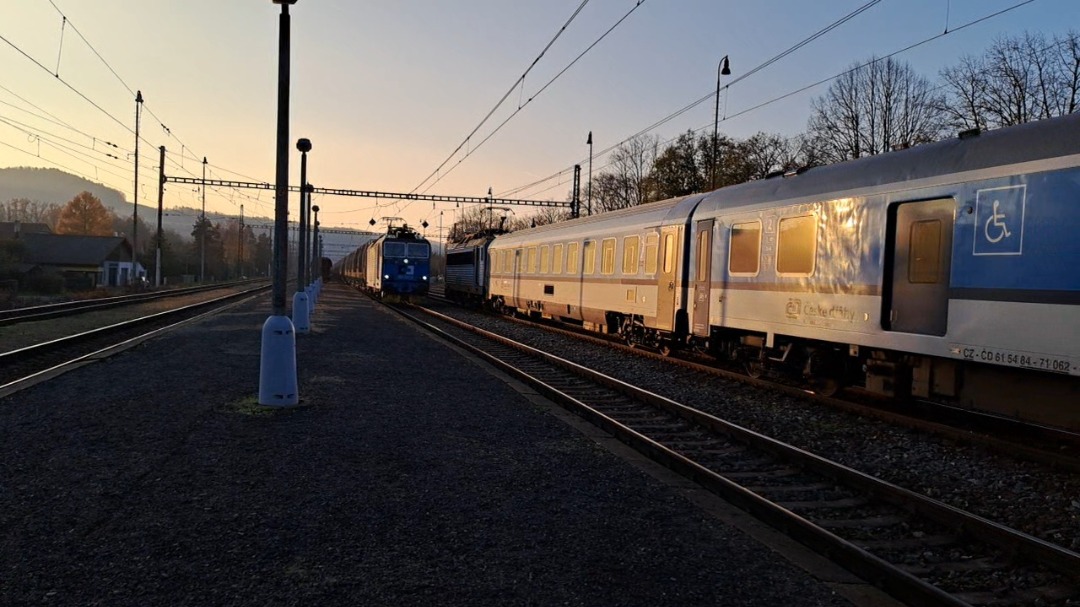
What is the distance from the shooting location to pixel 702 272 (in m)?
13.4

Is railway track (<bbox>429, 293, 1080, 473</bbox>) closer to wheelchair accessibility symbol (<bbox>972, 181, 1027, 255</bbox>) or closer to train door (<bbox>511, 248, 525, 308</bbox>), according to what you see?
wheelchair accessibility symbol (<bbox>972, 181, 1027, 255</bbox>)

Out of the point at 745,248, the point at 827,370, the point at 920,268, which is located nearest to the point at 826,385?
the point at 827,370

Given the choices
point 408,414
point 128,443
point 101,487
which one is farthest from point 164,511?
point 408,414

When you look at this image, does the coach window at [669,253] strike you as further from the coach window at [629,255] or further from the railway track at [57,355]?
the railway track at [57,355]

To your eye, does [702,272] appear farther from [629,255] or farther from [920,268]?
[920,268]

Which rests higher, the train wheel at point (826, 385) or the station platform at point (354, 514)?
the train wheel at point (826, 385)

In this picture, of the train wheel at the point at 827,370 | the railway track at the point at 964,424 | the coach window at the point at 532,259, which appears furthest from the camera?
the coach window at the point at 532,259

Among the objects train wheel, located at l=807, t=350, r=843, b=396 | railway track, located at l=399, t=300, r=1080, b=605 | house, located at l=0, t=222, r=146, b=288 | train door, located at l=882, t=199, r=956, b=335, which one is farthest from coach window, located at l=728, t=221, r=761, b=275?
house, located at l=0, t=222, r=146, b=288

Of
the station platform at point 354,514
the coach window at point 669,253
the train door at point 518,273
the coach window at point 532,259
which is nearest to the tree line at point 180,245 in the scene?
A: the train door at point 518,273

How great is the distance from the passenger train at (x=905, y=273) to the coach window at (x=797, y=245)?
24 mm

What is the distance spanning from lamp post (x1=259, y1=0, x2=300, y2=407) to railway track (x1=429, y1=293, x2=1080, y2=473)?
7.15 metres

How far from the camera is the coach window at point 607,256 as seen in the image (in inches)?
712

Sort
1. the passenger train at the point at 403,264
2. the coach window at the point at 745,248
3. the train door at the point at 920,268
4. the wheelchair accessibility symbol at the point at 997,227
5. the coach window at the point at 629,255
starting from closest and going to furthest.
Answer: the wheelchair accessibility symbol at the point at 997,227, the train door at the point at 920,268, the coach window at the point at 745,248, the coach window at the point at 629,255, the passenger train at the point at 403,264

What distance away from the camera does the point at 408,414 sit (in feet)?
30.2
